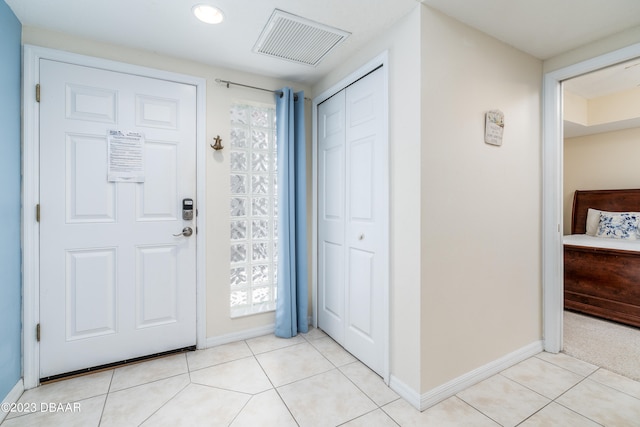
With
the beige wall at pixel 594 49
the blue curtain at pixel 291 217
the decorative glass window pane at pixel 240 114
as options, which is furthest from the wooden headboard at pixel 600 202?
→ the decorative glass window pane at pixel 240 114

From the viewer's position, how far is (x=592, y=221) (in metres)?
3.83

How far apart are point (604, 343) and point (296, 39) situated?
3.34 meters

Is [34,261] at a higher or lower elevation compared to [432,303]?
higher

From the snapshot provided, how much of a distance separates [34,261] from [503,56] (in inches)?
132

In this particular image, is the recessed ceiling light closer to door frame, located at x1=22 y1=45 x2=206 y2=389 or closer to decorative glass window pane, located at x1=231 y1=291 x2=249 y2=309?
door frame, located at x1=22 y1=45 x2=206 y2=389

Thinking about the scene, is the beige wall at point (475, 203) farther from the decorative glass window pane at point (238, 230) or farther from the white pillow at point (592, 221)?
the white pillow at point (592, 221)

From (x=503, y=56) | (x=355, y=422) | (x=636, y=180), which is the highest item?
(x=503, y=56)

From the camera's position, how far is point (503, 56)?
2.03 metres

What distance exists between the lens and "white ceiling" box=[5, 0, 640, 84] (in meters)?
1.63

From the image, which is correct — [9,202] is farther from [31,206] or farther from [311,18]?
[311,18]

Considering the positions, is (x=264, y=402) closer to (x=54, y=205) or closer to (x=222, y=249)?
(x=222, y=249)

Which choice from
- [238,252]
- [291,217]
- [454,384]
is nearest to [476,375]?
[454,384]

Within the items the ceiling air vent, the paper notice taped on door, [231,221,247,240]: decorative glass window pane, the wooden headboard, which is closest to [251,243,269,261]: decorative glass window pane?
[231,221,247,240]: decorative glass window pane

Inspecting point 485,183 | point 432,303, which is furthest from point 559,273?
point 432,303
